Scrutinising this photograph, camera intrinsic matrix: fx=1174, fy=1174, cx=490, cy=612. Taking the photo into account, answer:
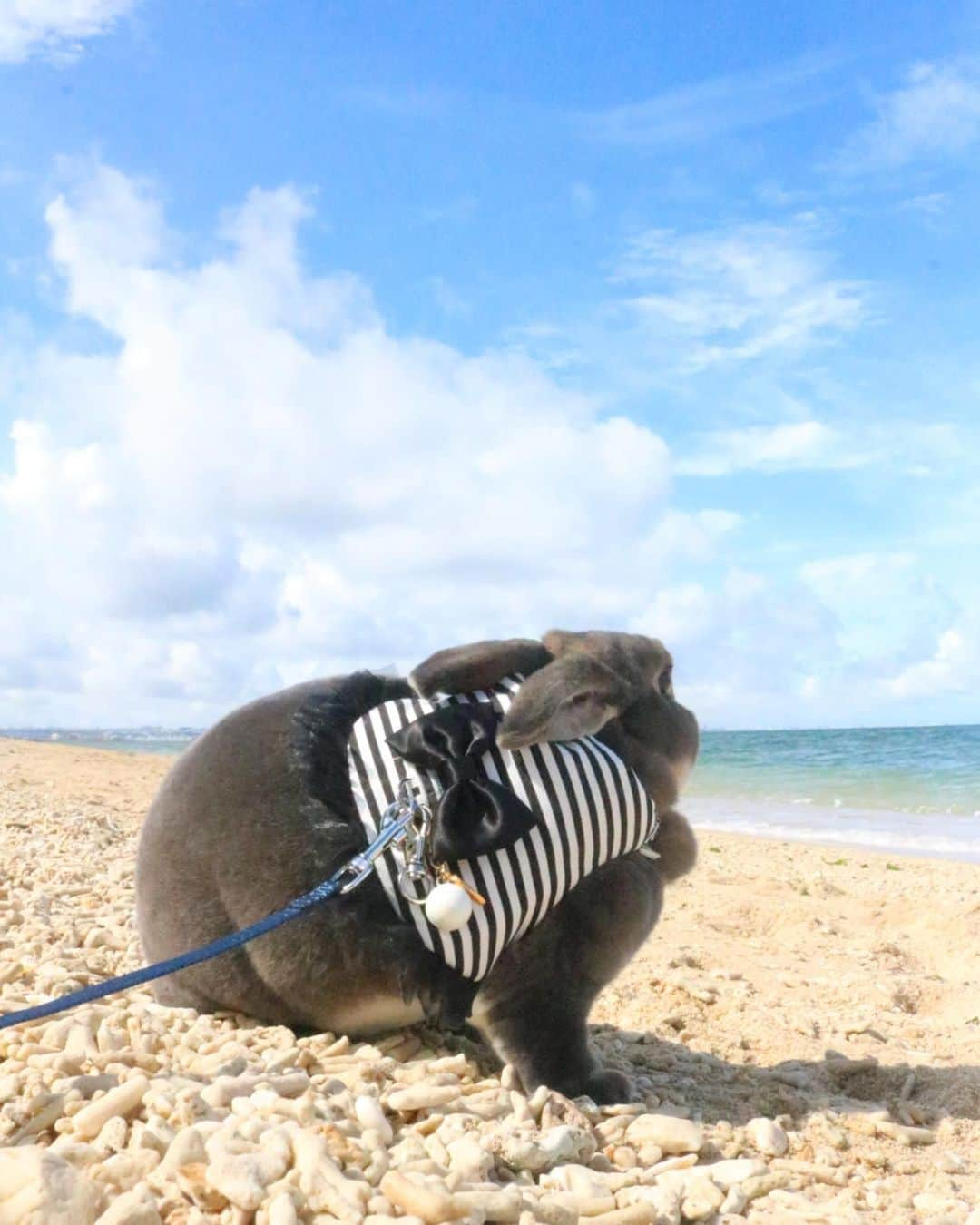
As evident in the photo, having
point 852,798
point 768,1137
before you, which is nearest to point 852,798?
point 852,798

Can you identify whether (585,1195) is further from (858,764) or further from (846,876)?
(858,764)

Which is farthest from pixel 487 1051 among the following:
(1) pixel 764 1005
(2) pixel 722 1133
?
(1) pixel 764 1005

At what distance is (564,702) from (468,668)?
0.30 metres

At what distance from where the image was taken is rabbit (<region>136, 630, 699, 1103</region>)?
301 cm

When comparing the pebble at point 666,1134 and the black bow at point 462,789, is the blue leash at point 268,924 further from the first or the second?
the pebble at point 666,1134

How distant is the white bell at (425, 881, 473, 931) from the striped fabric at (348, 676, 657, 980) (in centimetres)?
10

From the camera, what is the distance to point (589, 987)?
3266mm

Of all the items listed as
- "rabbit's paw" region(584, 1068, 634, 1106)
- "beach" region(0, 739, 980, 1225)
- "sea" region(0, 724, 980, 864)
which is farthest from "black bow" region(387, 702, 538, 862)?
"sea" region(0, 724, 980, 864)

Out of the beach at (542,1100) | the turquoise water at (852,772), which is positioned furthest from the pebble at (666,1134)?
the turquoise water at (852,772)

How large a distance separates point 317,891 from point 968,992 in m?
3.96

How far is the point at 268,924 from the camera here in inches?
107

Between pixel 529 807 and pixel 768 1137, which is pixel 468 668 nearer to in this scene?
pixel 529 807

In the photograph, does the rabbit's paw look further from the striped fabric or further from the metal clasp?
the metal clasp

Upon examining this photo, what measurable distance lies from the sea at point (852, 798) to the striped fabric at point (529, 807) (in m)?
5.53
